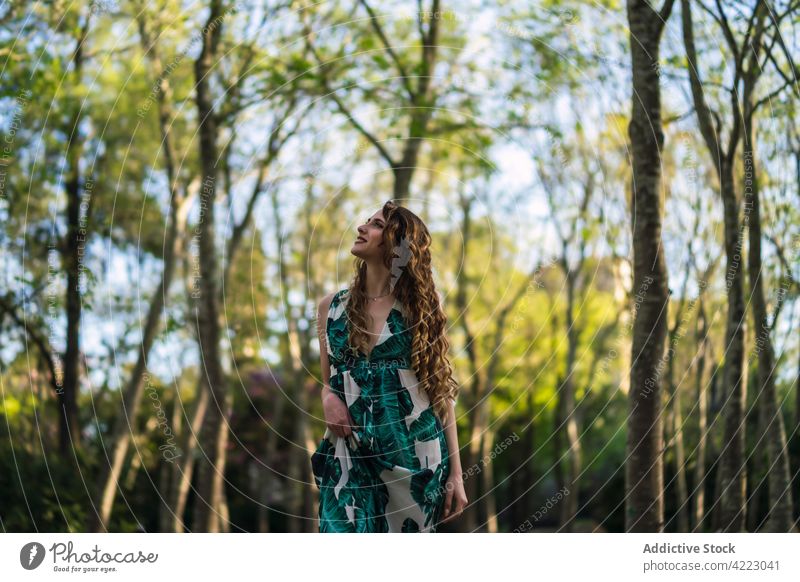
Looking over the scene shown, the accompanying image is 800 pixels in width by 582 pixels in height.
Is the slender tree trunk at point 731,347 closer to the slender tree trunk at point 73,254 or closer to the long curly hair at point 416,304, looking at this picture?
the long curly hair at point 416,304

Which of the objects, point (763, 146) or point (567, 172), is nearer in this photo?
point (763, 146)

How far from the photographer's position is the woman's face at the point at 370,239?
5480 millimetres

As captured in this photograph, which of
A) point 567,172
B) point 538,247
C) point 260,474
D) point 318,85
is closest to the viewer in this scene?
point 318,85

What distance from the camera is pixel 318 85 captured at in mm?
12617

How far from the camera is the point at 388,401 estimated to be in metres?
5.50

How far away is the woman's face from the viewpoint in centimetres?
548

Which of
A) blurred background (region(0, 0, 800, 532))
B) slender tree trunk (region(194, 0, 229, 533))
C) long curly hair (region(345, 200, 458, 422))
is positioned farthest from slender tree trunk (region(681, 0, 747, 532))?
slender tree trunk (region(194, 0, 229, 533))

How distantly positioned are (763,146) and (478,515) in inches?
603

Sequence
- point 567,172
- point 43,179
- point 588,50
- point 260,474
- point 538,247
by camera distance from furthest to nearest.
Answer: point 260,474
point 538,247
point 567,172
point 43,179
point 588,50

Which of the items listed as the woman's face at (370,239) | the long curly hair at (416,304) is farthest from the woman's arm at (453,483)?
the woman's face at (370,239)

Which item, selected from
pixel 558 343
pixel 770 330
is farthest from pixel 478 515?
pixel 770 330

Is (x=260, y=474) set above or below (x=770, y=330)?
below
